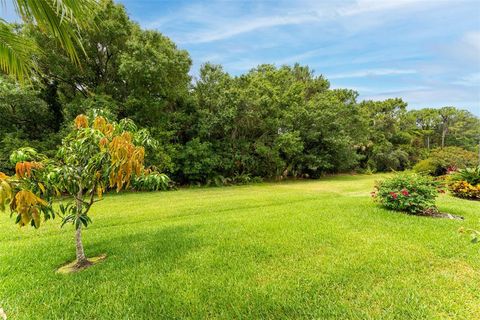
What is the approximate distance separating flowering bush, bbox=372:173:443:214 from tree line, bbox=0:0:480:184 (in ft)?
28.0

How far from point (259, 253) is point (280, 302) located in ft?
3.91

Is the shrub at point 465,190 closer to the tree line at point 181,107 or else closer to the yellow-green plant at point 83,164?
the tree line at point 181,107

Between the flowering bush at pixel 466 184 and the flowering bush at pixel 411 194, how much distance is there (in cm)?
347

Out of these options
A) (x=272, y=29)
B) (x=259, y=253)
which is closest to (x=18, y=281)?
(x=259, y=253)

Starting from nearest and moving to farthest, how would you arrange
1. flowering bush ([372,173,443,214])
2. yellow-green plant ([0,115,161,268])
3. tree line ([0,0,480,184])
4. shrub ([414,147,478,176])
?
yellow-green plant ([0,115,161,268]) < flowering bush ([372,173,443,214]) < tree line ([0,0,480,184]) < shrub ([414,147,478,176])

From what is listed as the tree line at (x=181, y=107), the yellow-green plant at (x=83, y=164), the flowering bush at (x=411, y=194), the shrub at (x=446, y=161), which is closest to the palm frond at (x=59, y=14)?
the yellow-green plant at (x=83, y=164)

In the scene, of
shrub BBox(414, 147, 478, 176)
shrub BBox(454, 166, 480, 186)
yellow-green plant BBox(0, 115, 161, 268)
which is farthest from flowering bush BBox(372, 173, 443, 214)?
shrub BBox(414, 147, 478, 176)

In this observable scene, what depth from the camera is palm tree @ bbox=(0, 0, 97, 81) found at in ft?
6.17

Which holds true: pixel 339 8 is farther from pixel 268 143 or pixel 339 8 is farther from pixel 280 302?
pixel 268 143

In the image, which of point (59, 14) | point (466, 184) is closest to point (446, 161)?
point (466, 184)

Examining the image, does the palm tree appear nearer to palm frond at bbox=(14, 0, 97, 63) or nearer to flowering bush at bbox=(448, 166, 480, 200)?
palm frond at bbox=(14, 0, 97, 63)

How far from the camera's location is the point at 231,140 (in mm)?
15023

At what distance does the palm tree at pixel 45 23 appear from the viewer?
6.17ft

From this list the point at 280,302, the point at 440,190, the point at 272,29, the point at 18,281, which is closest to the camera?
the point at 280,302
